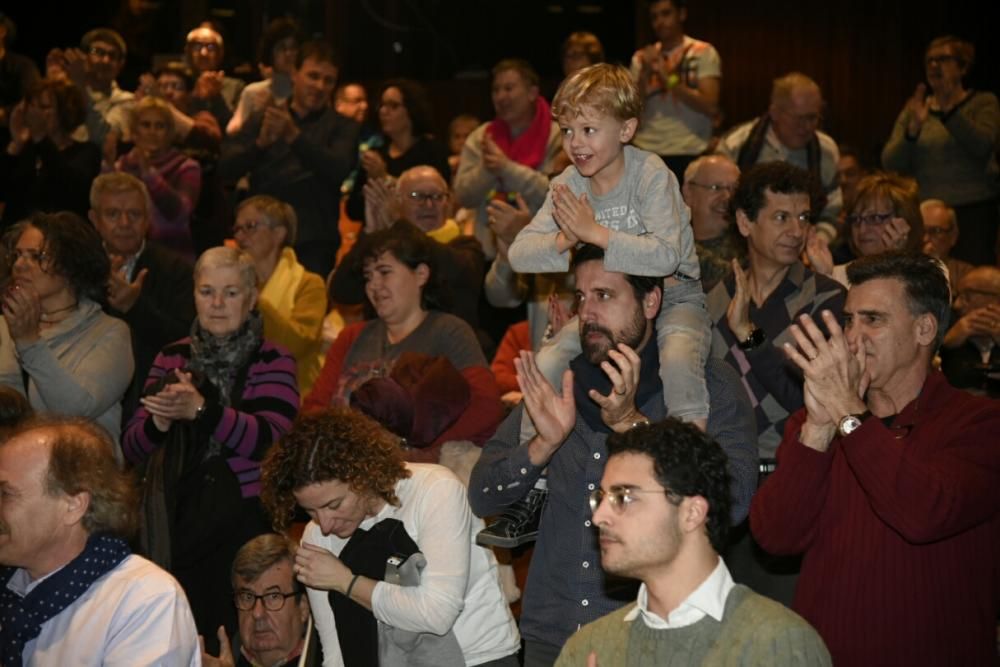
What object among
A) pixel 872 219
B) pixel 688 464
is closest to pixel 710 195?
pixel 872 219

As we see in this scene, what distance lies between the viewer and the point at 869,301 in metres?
3.58

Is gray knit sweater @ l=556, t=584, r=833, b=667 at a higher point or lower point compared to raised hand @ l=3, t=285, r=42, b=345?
Answer: higher

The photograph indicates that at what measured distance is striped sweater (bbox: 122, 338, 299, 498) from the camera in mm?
4809

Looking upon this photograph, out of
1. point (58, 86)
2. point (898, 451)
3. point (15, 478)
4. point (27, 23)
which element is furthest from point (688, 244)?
point (27, 23)

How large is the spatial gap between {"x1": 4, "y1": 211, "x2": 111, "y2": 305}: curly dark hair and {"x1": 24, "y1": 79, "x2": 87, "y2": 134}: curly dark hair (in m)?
2.44

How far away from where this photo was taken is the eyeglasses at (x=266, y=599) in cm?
468

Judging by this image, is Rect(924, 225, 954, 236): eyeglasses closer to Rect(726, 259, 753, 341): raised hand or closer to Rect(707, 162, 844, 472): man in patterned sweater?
Rect(707, 162, 844, 472): man in patterned sweater

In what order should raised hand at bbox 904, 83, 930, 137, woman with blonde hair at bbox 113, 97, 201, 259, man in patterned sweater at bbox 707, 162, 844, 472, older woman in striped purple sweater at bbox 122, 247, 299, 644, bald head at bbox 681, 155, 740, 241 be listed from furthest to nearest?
raised hand at bbox 904, 83, 930, 137
woman with blonde hair at bbox 113, 97, 201, 259
bald head at bbox 681, 155, 740, 241
older woman in striped purple sweater at bbox 122, 247, 299, 644
man in patterned sweater at bbox 707, 162, 844, 472

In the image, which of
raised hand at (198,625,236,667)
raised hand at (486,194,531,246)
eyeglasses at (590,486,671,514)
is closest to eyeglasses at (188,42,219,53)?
raised hand at (486,194,531,246)

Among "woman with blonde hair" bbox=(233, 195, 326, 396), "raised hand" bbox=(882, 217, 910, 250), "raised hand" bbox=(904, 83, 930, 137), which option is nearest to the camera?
"raised hand" bbox=(882, 217, 910, 250)

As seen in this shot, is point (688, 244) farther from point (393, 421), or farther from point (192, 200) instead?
point (192, 200)

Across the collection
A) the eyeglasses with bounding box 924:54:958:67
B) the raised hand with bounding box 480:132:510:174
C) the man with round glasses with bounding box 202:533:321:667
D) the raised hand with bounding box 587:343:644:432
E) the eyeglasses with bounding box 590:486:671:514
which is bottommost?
the man with round glasses with bounding box 202:533:321:667

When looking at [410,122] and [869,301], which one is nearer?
[869,301]

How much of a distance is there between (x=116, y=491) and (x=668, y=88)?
15.5ft
